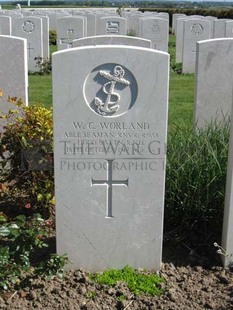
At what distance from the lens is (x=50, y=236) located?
13.3ft

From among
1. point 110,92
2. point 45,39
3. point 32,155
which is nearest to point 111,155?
point 110,92

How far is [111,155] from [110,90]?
402 mm

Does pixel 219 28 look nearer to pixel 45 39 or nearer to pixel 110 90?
pixel 45 39

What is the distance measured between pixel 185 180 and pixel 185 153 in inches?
10.4

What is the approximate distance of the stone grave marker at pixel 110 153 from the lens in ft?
10.8

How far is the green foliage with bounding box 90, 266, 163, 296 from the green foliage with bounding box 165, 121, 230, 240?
0.59 m

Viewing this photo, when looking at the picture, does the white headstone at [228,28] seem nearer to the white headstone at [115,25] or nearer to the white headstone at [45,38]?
the white headstone at [115,25]

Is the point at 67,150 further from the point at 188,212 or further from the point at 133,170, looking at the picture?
the point at 188,212

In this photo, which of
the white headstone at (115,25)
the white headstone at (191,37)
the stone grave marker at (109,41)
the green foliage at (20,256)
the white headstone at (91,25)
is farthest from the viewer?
the white headstone at (91,25)

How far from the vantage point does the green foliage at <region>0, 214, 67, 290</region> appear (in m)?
3.24

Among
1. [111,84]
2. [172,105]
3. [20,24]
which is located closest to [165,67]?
[111,84]

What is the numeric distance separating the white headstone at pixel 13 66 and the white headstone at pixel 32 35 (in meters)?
7.65

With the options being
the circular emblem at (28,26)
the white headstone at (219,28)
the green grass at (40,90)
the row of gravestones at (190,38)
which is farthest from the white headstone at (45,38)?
the white headstone at (219,28)

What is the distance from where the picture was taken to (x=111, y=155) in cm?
344
